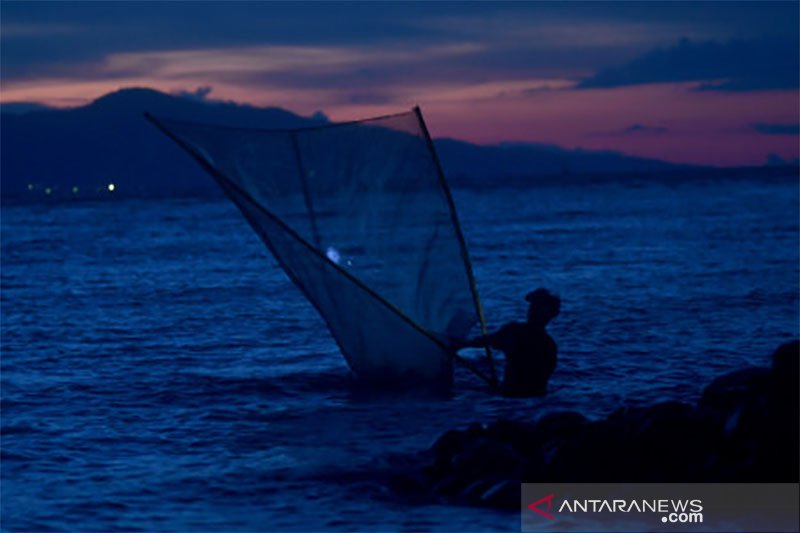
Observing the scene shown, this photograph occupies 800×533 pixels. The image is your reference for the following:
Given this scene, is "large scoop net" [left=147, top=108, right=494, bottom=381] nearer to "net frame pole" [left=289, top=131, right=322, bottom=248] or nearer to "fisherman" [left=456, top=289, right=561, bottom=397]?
"net frame pole" [left=289, top=131, right=322, bottom=248]

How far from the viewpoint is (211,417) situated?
17.6m

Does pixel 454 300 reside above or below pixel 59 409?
above

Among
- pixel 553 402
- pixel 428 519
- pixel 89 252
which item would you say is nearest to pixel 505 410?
pixel 553 402

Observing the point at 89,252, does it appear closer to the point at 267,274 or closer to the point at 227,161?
the point at 267,274

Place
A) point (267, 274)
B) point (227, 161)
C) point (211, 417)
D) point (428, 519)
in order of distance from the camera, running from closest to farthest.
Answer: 1. point (428, 519)
2. point (227, 161)
3. point (211, 417)
4. point (267, 274)

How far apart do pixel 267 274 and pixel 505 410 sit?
102 ft

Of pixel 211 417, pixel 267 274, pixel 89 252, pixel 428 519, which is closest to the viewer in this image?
pixel 428 519

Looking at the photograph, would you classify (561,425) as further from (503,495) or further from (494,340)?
(494,340)

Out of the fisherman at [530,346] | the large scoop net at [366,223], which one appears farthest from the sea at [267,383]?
the large scoop net at [366,223]

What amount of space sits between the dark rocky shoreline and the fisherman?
334 cm

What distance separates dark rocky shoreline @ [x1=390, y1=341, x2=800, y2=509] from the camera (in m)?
11.7
